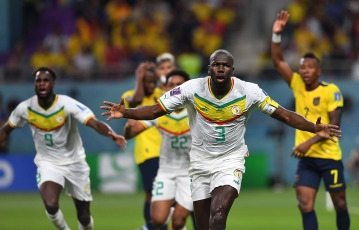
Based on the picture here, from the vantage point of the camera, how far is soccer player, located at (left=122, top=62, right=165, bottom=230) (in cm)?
1206

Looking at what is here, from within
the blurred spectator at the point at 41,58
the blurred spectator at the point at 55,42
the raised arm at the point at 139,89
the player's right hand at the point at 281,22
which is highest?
the blurred spectator at the point at 55,42

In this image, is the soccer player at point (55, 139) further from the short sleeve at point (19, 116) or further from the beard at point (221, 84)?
the beard at point (221, 84)

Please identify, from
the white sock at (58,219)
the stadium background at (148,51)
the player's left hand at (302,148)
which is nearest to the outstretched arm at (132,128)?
the white sock at (58,219)

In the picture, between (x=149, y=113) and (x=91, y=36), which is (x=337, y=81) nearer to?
(x=91, y=36)

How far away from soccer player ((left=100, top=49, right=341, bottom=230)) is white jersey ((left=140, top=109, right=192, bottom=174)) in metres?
1.54

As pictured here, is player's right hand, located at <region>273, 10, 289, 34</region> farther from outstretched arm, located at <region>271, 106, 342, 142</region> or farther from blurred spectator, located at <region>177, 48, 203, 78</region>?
blurred spectator, located at <region>177, 48, 203, 78</region>

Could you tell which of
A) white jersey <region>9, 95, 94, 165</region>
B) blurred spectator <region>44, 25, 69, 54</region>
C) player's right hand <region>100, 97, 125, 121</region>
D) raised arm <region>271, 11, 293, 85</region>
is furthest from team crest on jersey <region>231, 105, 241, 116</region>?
blurred spectator <region>44, 25, 69, 54</region>

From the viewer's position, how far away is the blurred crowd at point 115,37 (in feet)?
74.9

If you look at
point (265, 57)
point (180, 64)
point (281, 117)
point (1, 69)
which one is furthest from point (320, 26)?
point (281, 117)

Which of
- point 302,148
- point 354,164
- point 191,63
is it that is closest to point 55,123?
point 302,148

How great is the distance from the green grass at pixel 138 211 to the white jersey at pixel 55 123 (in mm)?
3165

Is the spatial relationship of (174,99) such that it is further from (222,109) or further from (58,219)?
(58,219)

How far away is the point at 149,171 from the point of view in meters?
12.3

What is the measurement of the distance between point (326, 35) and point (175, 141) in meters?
14.4
